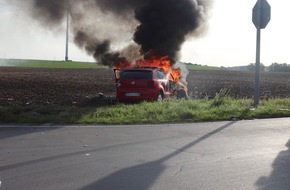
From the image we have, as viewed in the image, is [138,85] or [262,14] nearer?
[262,14]

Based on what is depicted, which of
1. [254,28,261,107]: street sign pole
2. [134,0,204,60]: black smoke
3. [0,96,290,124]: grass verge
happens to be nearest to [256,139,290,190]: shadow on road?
[0,96,290,124]: grass verge

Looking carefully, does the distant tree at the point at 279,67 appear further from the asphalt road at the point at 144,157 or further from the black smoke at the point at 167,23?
the asphalt road at the point at 144,157

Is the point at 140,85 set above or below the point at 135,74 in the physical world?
below

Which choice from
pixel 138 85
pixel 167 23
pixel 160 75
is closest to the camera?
pixel 138 85

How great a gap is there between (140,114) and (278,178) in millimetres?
6596

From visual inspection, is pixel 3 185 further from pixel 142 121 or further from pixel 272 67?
pixel 272 67

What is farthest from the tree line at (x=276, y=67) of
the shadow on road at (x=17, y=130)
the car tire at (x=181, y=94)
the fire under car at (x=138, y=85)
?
the shadow on road at (x=17, y=130)

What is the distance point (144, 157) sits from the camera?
283 inches

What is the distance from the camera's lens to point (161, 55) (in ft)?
73.5

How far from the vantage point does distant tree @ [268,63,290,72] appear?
9179cm

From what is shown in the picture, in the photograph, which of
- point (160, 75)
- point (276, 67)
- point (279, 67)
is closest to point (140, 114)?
point (160, 75)

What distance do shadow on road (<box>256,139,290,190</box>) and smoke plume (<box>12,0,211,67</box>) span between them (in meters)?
15.8

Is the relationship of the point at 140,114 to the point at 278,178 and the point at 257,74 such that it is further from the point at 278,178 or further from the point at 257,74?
the point at 278,178

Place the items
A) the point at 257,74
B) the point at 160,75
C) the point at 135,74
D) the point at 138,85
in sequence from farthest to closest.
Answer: the point at 160,75 < the point at 135,74 < the point at 138,85 < the point at 257,74
